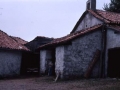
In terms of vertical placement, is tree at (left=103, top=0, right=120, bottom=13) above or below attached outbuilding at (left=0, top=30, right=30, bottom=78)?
above

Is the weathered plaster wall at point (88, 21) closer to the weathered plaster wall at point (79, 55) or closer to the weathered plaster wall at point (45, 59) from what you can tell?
the weathered plaster wall at point (79, 55)

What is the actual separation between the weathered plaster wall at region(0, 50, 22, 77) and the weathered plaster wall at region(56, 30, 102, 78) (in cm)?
538

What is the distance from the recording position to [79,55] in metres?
14.3

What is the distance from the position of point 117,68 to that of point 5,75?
32.5 feet

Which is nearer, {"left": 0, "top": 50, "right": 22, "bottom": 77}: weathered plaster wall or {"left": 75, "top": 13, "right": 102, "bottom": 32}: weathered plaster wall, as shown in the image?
{"left": 0, "top": 50, "right": 22, "bottom": 77}: weathered plaster wall

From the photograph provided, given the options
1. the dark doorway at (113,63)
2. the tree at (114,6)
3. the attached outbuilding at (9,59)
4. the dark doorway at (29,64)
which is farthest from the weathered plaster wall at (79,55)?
the tree at (114,6)

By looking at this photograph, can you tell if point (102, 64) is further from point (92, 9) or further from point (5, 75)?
point (5, 75)

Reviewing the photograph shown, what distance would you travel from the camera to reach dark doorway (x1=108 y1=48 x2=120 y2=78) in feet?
47.1

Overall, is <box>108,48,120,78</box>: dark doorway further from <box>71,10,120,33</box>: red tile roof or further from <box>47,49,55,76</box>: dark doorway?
<box>47,49,55,76</box>: dark doorway

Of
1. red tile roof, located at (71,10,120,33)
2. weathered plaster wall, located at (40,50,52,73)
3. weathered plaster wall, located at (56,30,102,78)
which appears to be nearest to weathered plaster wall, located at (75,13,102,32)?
red tile roof, located at (71,10,120,33)

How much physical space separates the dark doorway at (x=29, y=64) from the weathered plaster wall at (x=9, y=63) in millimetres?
3198

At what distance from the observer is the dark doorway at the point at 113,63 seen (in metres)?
14.3

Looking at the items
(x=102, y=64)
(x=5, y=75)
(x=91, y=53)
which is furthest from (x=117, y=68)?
(x=5, y=75)

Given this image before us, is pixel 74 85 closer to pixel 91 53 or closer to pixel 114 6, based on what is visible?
pixel 91 53
